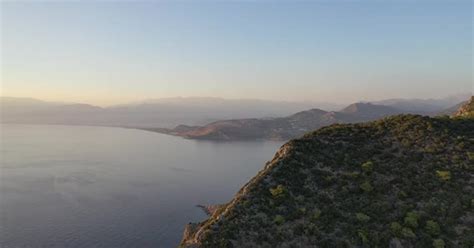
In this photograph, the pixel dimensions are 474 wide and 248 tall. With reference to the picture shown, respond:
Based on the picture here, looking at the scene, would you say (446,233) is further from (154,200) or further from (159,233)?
(154,200)

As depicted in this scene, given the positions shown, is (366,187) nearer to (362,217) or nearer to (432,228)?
(362,217)

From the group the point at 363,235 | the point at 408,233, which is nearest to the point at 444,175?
the point at 408,233

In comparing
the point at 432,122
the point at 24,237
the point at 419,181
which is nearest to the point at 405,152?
the point at 419,181

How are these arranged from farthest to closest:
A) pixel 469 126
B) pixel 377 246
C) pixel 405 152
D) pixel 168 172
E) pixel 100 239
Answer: pixel 168 172 → pixel 100 239 → pixel 469 126 → pixel 405 152 → pixel 377 246

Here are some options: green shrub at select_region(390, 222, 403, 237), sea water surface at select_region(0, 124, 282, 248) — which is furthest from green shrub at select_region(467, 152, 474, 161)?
sea water surface at select_region(0, 124, 282, 248)

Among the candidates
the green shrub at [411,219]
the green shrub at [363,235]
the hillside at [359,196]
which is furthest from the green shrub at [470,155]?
the green shrub at [363,235]

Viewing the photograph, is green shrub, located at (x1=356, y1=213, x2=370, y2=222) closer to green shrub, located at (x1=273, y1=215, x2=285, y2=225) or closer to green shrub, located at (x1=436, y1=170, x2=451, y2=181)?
green shrub, located at (x1=273, y1=215, x2=285, y2=225)
